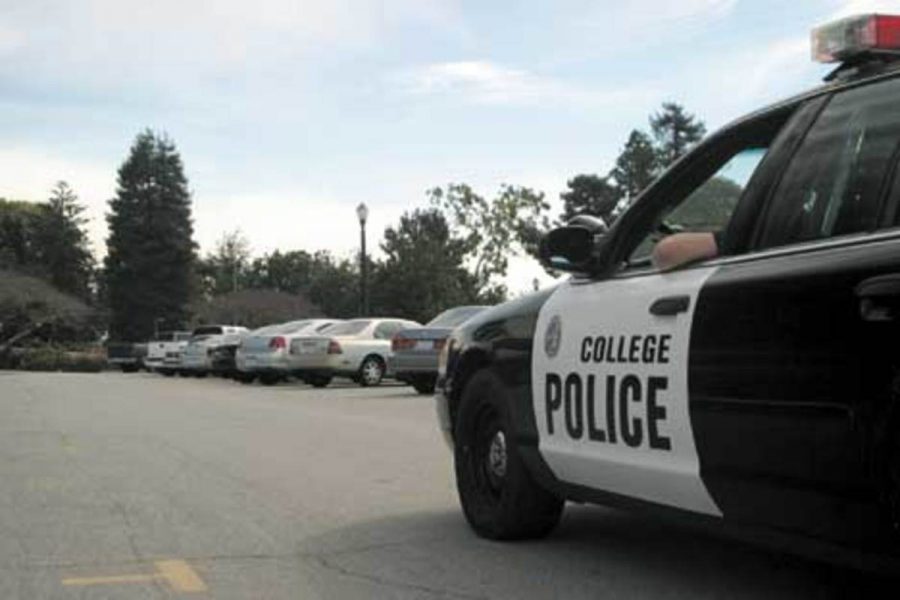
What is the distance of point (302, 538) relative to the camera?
6773 mm

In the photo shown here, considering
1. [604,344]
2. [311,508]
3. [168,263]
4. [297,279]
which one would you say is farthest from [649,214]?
[297,279]

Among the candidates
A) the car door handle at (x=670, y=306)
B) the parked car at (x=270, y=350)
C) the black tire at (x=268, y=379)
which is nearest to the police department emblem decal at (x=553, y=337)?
the car door handle at (x=670, y=306)

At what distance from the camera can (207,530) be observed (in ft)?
23.2

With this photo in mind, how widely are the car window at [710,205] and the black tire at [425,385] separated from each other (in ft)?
52.1

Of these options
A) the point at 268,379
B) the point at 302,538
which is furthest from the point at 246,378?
the point at 302,538

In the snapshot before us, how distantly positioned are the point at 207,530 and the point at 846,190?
425cm

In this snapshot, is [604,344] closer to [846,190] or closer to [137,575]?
[846,190]

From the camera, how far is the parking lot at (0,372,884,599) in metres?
5.48

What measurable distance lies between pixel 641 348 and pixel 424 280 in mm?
55569

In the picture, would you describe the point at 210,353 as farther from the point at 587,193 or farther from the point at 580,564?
the point at 587,193

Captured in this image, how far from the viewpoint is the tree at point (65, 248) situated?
324 ft

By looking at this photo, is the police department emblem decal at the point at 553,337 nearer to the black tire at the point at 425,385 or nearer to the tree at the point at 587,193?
the black tire at the point at 425,385

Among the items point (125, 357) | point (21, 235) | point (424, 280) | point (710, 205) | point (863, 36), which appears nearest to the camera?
point (863, 36)

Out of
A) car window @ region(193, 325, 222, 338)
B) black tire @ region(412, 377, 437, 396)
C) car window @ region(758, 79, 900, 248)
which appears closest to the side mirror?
car window @ region(758, 79, 900, 248)
